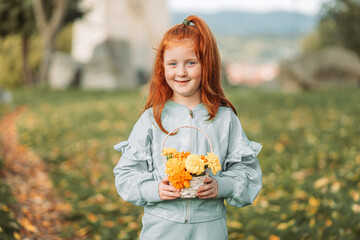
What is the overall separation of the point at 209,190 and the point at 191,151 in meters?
0.23

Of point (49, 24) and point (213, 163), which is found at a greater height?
point (49, 24)

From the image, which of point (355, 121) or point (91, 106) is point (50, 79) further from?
point (355, 121)

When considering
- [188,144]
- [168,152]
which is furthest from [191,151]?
[168,152]

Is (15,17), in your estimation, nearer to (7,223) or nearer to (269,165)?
(269,165)

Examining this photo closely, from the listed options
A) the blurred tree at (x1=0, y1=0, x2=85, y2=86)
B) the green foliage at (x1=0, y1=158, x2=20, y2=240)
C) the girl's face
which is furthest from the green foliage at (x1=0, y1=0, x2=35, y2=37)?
the girl's face

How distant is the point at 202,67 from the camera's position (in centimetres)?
186

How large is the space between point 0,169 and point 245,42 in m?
64.2

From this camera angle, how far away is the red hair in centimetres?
183

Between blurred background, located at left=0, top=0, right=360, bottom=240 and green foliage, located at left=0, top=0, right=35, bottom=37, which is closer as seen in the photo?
blurred background, located at left=0, top=0, right=360, bottom=240

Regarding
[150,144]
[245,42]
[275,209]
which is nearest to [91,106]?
[275,209]

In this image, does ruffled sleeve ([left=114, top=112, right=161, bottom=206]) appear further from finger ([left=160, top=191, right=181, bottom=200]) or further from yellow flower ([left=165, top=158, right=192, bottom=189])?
yellow flower ([left=165, top=158, right=192, bottom=189])

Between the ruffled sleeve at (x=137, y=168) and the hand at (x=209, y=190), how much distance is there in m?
0.23

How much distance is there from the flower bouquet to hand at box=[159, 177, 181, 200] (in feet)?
0.09

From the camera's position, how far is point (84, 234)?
143 inches
